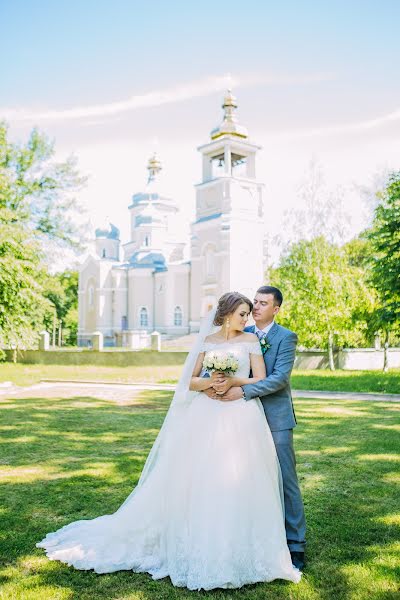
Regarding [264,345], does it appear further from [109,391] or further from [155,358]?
[155,358]

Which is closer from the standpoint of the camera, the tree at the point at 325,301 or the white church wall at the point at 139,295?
the tree at the point at 325,301

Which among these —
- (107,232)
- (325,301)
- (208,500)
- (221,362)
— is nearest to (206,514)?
(208,500)

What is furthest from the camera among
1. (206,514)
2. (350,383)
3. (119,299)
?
(119,299)

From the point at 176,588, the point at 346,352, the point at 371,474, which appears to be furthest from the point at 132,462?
the point at 346,352

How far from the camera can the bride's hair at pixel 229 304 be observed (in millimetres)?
4199

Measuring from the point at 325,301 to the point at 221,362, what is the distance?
73.3 feet

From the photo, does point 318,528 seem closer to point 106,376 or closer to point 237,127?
point 106,376

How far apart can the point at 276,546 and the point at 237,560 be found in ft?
0.97

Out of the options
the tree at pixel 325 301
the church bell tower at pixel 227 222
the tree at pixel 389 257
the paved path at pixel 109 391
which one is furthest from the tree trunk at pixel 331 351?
the church bell tower at pixel 227 222

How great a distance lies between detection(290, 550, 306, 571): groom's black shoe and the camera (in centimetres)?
396

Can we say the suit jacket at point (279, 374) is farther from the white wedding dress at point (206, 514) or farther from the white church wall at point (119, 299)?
the white church wall at point (119, 299)

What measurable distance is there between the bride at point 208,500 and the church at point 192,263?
1571 inches

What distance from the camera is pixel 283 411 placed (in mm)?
4227

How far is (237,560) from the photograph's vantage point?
375cm
